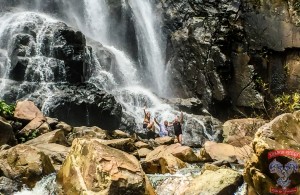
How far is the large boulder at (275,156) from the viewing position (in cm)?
620

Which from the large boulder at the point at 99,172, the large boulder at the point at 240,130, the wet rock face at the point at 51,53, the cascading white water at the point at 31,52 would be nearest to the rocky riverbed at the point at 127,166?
the large boulder at the point at 99,172

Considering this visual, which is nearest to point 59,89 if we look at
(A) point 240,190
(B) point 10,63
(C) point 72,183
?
(B) point 10,63

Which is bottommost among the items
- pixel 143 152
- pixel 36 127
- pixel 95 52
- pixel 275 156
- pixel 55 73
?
pixel 143 152

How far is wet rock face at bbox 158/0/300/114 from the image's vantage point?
76.7 ft

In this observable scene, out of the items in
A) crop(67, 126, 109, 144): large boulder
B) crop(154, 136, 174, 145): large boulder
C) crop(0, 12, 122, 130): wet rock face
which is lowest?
crop(154, 136, 174, 145): large boulder

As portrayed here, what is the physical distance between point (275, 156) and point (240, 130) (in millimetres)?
11860

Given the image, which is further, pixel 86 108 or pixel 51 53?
pixel 51 53

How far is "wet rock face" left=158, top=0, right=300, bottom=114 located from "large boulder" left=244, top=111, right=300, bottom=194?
1673 cm

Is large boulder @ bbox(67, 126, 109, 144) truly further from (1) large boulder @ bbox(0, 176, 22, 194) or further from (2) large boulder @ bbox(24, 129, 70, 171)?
(1) large boulder @ bbox(0, 176, 22, 194)

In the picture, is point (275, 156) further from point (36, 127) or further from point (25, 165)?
point (36, 127)

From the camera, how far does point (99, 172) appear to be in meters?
7.07

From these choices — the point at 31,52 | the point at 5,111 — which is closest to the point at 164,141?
the point at 5,111

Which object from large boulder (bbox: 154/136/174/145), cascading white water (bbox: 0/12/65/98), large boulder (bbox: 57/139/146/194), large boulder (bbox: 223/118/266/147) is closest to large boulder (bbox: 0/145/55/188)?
large boulder (bbox: 57/139/146/194)

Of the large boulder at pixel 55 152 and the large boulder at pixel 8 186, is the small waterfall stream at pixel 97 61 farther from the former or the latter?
the large boulder at pixel 55 152
